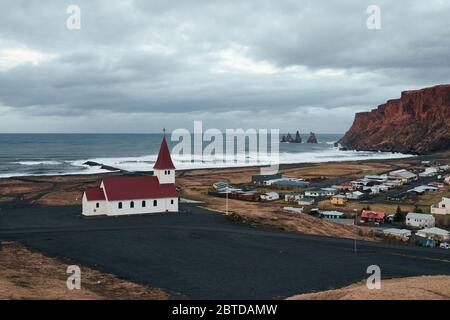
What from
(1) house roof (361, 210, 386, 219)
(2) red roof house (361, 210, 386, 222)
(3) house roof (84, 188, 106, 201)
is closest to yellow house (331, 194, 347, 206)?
(1) house roof (361, 210, 386, 219)

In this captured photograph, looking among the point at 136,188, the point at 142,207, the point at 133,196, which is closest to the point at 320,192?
the point at 142,207

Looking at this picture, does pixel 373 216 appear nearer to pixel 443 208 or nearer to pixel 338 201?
pixel 443 208

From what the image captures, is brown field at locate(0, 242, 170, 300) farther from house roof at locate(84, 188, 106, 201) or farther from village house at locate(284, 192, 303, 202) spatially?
village house at locate(284, 192, 303, 202)

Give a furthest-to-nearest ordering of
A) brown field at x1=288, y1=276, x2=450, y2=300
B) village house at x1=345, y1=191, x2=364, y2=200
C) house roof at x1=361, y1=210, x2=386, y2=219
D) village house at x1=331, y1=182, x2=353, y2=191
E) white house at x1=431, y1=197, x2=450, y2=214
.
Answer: village house at x1=331, y1=182, x2=353, y2=191 < village house at x1=345, y1=191, x2=364, y2=200 < white house at x1=431, y1=197, x2=450, y2=214 < house roof at x1=361, y1=210, x2=386, y2=219 < brown field at x1=288, y1=276, x2=450, y2=300

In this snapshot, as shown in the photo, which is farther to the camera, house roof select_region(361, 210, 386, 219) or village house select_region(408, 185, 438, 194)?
village house select_region(408, 185, 438, 194)

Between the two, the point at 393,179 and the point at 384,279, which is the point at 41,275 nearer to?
the point at 384,279
